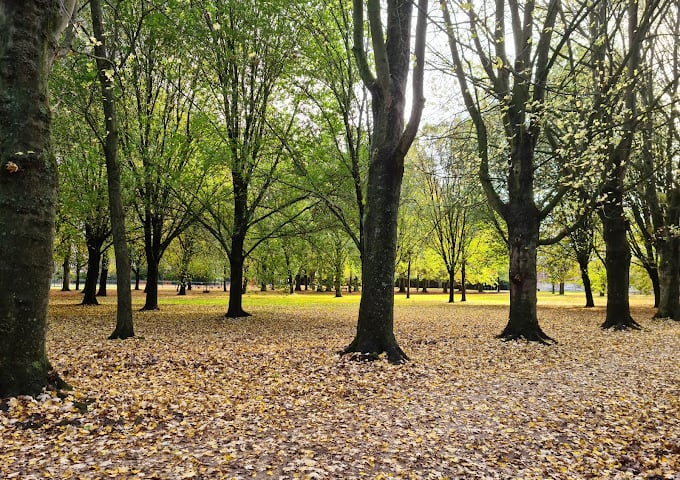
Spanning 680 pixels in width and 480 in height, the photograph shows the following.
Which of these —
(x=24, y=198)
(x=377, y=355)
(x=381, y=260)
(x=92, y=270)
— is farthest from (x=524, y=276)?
(x=92, y=270)

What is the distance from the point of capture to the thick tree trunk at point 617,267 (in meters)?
15.8

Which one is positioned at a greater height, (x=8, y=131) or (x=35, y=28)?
(x=35, y=28)

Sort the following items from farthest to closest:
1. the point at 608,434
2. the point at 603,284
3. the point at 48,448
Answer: the point at 603,284, the point at 608,434, the point at 48,448

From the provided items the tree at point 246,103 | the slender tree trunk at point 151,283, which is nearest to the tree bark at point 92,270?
the slender tree trunk at point 151,283

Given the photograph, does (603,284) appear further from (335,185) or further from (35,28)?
(35,28)

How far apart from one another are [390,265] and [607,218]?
36.1 feet

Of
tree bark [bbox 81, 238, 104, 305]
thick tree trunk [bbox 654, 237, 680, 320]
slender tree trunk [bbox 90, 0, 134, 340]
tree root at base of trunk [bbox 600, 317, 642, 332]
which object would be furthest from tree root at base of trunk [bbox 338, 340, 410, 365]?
tree bark [bbox 81, 238, 104, 305]

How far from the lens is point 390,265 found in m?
8.89

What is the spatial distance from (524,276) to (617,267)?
599 cm

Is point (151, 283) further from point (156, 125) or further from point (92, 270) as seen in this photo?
point (156, 125)

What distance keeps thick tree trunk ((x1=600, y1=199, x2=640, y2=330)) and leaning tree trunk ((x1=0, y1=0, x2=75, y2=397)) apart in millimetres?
16813

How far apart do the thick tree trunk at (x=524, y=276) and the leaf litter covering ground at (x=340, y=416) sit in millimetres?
1828

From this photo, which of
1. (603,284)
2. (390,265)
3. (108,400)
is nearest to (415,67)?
(390,265)

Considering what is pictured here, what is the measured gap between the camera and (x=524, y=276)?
1248cm
